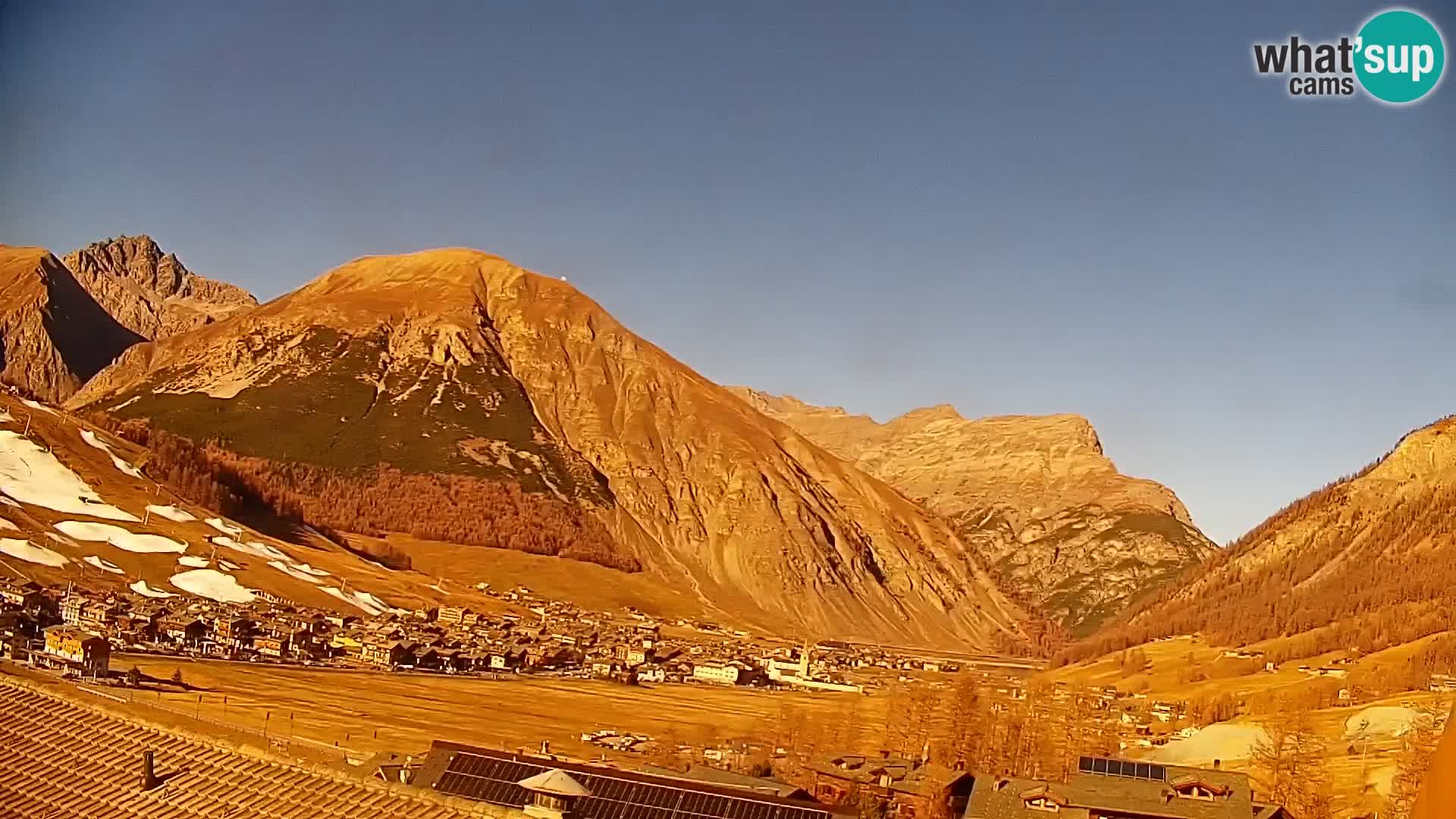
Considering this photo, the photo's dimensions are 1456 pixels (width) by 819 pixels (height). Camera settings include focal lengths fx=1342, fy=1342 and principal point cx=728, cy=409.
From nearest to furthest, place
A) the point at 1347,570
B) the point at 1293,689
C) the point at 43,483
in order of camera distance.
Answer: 1. the point at 1293,689
2. the point at 43,483
3. the point at 1347,570

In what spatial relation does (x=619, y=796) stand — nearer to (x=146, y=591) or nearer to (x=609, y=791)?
(x=609, y=791)

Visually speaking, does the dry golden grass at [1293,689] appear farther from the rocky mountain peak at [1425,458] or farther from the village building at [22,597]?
the village building at [22,597]

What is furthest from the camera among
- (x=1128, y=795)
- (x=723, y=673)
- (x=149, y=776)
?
(x=723, y=673)

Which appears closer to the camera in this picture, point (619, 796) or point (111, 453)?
point (619, 796)

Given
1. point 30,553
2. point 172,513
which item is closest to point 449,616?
point 172,513

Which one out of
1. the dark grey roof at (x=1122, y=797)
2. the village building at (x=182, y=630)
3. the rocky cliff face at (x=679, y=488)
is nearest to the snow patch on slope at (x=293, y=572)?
the village building at (x=182, y=630)

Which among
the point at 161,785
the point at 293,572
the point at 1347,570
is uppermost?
the point at 1347,570
